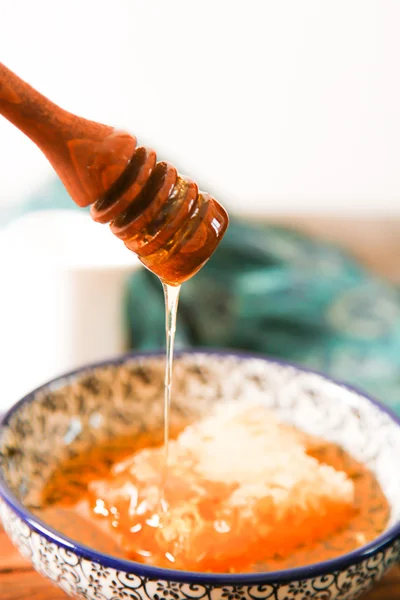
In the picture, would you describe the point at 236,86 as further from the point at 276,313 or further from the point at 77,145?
the point at 77,145

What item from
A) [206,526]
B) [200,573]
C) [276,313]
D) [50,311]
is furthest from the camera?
[276,313]

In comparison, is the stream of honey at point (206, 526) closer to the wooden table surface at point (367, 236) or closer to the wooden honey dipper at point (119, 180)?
the wooden honey dipper at point (119, 180)

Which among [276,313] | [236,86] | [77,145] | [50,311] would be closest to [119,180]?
[77,145]

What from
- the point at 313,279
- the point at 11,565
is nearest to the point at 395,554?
the point at 11,565

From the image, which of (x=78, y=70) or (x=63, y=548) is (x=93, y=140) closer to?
(x=63, y=548)

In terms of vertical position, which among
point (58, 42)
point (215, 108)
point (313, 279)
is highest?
point (58, 42)

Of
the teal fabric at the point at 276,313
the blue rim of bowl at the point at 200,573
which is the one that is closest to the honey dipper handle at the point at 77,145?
the blue rim of bowl at the point at 200,573
